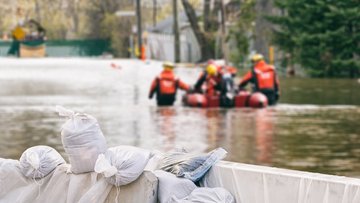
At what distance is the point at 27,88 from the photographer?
1628 inches

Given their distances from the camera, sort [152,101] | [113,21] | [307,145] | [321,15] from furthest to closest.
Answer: [113,21], [321,15], [152,101], [307,145]

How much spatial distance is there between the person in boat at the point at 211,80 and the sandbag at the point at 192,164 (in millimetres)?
20323

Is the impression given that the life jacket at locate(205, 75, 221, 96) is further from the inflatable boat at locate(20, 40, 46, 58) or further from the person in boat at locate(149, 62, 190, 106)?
the inflatable boat at locate(20, 40, 46, 58)

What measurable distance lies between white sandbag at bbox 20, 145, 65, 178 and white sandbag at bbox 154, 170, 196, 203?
1.17 metres

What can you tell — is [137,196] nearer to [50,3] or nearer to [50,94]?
[50,94]

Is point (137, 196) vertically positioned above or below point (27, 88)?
above

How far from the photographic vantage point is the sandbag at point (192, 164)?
349 inches

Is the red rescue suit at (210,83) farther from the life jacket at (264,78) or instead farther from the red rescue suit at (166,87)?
the life jacket at (264,78)

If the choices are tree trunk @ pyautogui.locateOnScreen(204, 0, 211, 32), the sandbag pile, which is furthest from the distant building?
the sandbag pile

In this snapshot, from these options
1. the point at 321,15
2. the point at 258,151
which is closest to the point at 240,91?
the point at 258,151

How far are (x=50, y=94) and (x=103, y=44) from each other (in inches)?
2912

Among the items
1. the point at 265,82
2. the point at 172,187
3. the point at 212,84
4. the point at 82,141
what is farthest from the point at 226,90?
the point at 172,187

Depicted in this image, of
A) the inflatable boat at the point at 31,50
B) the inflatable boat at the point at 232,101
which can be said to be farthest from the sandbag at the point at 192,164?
the inflatable boat at the point at 31,50

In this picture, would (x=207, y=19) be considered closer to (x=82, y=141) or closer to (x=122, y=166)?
(x=82, y=141)
